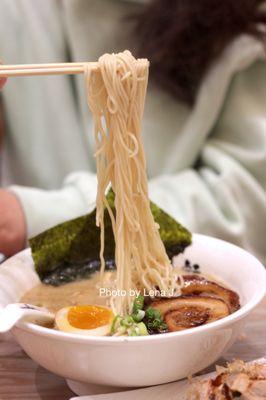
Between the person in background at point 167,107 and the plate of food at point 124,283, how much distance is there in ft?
1.01

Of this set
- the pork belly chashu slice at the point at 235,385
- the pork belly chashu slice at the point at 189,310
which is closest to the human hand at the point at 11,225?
the pork belly chashu slice at the point at 189,310

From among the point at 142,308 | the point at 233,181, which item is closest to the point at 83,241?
the point at 142,308

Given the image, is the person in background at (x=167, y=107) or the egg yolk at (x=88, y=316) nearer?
the egg yolk at (x=88, y=316)

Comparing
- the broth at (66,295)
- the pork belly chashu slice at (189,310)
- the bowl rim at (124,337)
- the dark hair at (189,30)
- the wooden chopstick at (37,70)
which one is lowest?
the broth at (66,295)

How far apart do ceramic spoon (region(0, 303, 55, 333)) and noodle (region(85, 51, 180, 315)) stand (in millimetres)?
139

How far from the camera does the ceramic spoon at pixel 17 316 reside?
0.80 metres

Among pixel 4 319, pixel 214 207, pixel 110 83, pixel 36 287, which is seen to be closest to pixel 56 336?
pixel 4 319

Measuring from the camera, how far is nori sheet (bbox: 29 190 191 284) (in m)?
1.12

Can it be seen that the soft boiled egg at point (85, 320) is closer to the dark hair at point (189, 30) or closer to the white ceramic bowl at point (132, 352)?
the white ceramic bowl at point (132, 352)

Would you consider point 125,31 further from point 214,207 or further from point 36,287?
point 36,287

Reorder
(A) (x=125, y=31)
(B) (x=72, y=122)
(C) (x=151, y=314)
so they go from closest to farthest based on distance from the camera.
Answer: (C) (x=151, y=314)
(A) (x=125, y=31)
(B) (x=72, y=122)

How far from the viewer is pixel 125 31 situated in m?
1.77

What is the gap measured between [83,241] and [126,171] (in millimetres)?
215

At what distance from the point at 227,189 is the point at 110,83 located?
0.73 m
